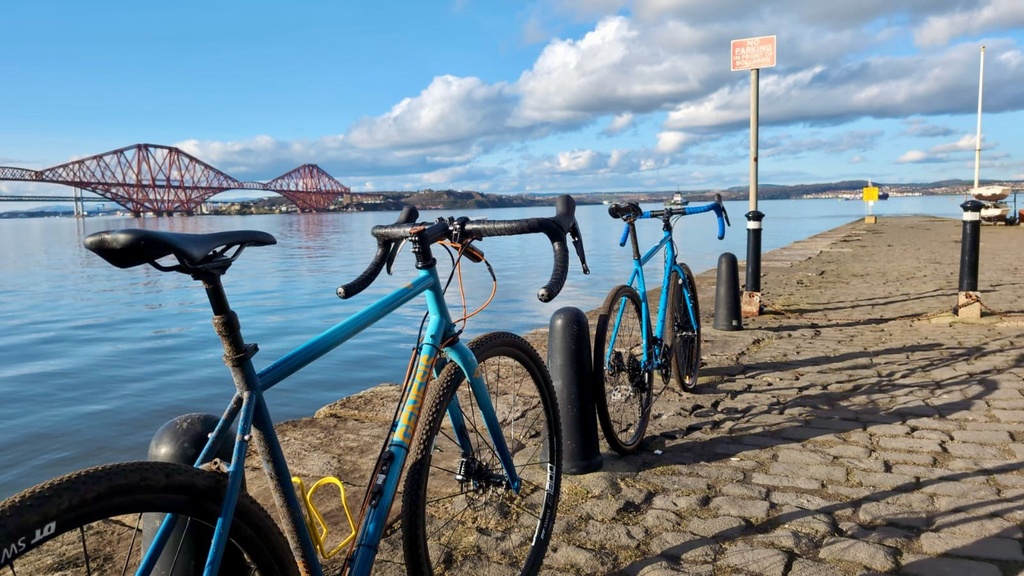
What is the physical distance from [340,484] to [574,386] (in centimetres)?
190

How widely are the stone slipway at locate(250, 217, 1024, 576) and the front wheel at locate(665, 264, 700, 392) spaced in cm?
20

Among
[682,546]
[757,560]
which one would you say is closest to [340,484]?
[682,546]

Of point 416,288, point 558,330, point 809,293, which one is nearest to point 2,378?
point 558,330

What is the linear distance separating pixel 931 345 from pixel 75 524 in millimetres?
7252

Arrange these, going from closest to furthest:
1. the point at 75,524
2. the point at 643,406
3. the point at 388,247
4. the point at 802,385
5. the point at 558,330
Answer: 1. the point at 75,524
2. the point at 388,247
3. the point at 558,330
4. the point at 643,406
5. the point at 802,385

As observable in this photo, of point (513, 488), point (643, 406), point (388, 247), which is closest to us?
point (388, 247)

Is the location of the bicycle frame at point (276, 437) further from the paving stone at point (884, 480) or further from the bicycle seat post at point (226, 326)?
the paving stone at point (884, 480)

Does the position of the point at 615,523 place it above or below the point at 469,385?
below

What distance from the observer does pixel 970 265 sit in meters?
7.73

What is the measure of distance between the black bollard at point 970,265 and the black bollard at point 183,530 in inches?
316

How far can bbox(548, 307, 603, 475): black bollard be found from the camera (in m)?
3.74

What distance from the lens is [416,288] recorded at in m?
2.34

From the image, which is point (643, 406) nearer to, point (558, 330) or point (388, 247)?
point (558, 330)

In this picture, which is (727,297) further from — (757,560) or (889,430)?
(757,560)
